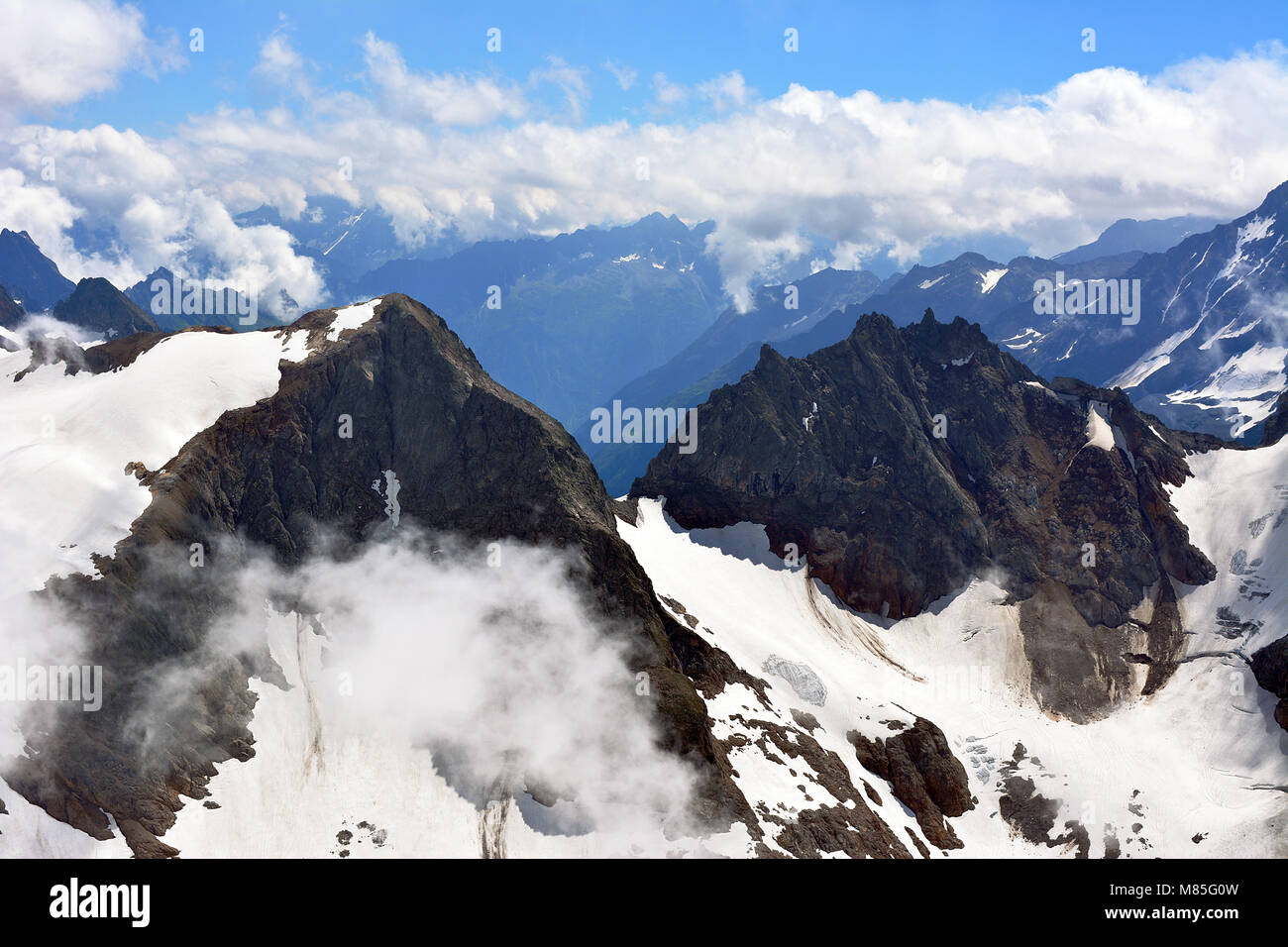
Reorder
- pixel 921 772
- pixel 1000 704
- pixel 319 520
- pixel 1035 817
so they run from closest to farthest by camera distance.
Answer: pixel 319 520, pixel 1035 817, pixel 921 772, pixel 1000 704

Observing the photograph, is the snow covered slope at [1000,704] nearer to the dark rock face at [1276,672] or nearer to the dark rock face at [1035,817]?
the dark rock face at [1035,817]

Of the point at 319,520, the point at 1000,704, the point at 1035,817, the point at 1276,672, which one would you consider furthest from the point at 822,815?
the point at 1276,672

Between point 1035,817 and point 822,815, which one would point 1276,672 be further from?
point 822,815

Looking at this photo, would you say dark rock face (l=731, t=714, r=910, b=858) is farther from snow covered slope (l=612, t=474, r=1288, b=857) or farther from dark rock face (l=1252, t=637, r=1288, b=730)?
dark rock face (l=1252, t=637, r=1288, b=730)

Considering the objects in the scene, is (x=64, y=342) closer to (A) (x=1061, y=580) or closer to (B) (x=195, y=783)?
(B) (x=195, y=783)

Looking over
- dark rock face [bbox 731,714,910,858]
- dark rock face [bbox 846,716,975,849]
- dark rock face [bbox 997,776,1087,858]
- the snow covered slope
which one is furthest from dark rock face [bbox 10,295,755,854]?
dark rock face [bbox 997,776,1087,858]

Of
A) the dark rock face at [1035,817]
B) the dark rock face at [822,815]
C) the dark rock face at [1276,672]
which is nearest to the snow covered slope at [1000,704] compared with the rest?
the dark rock face at [1035,817]

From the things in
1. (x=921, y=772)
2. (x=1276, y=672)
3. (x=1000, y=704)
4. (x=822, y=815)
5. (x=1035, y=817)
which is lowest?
(x=1035, y=817)

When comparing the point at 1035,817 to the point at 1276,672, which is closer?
the point at 1035,817

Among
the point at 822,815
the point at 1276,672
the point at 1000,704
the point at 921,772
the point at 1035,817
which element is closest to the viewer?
the point at 822,815
